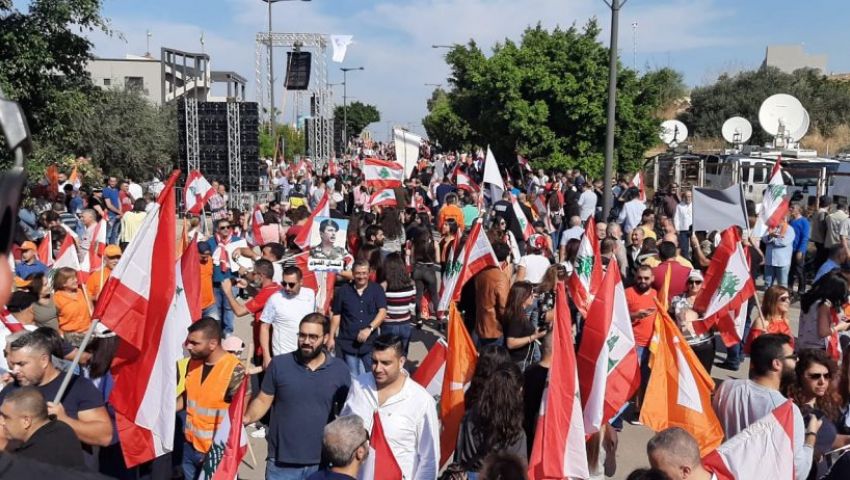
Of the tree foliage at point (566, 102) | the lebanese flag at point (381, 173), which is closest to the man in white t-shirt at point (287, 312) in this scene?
the lebanese flag at point (381, 173)

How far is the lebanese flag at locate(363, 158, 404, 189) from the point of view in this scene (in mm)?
16422

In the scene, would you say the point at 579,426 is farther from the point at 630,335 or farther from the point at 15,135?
the point at 15,135

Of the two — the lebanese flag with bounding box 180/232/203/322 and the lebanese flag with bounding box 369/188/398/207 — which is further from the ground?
the lebanese flag with bounding box 369/188/398/207

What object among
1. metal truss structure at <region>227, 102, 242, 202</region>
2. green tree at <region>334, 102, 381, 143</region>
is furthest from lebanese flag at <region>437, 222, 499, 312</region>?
green tree at <region>334, 102, 381, 143</region>

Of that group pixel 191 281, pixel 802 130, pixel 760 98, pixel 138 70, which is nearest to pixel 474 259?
pixel 191 281

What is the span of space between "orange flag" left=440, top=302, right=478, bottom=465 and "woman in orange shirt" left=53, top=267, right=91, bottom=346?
3.29 metres

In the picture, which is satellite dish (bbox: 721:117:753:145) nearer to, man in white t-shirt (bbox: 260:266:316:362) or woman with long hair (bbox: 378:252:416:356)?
woman with long hair (bbox: 378:252:416:356)

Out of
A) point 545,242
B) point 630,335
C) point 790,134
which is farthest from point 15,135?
point 790,134

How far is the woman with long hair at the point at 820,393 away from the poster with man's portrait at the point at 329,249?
15.3ft

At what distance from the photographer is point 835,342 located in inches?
274

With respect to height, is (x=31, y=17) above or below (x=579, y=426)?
above

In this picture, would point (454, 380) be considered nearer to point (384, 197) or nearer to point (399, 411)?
point (399, 411)

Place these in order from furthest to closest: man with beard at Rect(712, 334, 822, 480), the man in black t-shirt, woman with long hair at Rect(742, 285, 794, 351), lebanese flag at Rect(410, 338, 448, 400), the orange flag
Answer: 1. woman with long hair at Rect(742, 285, 794, 351)
2. lebanese flag at Rect(410, 338, 448, 400)
3. the orange flag
4. man with beard at Rect(712, 334, 822, 480)
5. the man in black t-shirt

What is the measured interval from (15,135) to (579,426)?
4.06 metres
